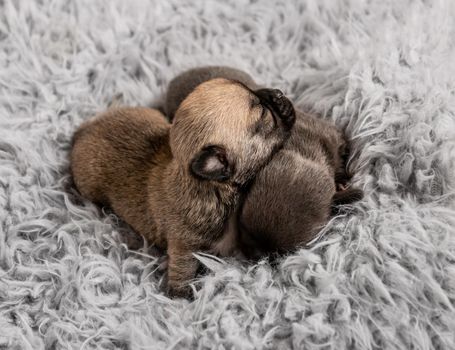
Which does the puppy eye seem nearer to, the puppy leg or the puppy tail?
the puppy tail

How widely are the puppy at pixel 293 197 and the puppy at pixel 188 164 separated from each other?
0.04 m

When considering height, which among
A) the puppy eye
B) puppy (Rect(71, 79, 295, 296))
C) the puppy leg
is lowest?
the puppy leg

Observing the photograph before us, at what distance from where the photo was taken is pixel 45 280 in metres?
1.16

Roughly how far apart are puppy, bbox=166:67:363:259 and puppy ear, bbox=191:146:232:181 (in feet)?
0.27

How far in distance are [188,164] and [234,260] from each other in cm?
24

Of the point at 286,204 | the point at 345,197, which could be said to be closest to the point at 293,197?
the point at 286,204

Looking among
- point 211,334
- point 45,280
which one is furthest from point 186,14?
point 211,334

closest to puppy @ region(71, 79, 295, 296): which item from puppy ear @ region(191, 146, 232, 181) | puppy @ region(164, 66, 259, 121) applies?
puppy ear @ region(191, 146, 232, 181)

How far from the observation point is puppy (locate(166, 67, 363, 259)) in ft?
3.68

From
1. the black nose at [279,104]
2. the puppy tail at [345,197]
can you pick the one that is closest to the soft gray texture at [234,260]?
the puppy tail at [345,197]

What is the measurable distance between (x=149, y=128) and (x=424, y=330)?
0.81 m

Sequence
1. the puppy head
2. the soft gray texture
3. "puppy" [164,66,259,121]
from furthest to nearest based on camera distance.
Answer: "puppy" [164,66,259,121]
the puppy head
the soft gray texture

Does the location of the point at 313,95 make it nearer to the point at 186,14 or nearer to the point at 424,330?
the point at 186,14

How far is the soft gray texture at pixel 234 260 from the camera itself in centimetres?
102
